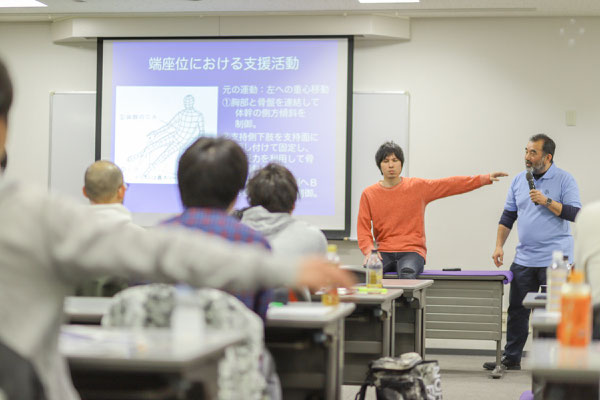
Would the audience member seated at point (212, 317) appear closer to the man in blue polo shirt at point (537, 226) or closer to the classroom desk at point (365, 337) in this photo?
the classroom desk at point (365, 337)

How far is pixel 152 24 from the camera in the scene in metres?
7.38

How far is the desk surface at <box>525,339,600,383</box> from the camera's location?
1640mm

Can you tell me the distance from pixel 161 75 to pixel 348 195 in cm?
208

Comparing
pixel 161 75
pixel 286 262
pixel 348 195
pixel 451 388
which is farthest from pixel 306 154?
pixel 286 262

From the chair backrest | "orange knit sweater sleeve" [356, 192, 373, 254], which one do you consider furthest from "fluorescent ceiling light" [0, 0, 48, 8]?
the chair backrest

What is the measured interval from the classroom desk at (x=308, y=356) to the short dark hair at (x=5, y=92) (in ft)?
5.27

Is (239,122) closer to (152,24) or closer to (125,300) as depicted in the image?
(152,24)

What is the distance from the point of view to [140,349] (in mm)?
1562

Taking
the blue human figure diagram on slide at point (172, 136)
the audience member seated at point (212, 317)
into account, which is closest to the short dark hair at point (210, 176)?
the audience member seated at point (212, 317)

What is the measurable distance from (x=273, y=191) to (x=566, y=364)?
171 cm

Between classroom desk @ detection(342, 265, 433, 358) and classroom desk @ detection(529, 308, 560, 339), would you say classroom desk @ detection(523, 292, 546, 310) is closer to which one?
classroom desk @ detection(529, 308, 560, 339)

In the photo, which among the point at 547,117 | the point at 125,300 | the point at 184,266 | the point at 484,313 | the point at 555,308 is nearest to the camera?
the point at 184,266

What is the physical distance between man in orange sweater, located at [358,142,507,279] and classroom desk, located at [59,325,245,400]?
4277mm

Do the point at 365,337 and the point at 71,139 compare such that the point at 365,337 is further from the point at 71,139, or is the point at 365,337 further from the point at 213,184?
Result: the point at 71,139
